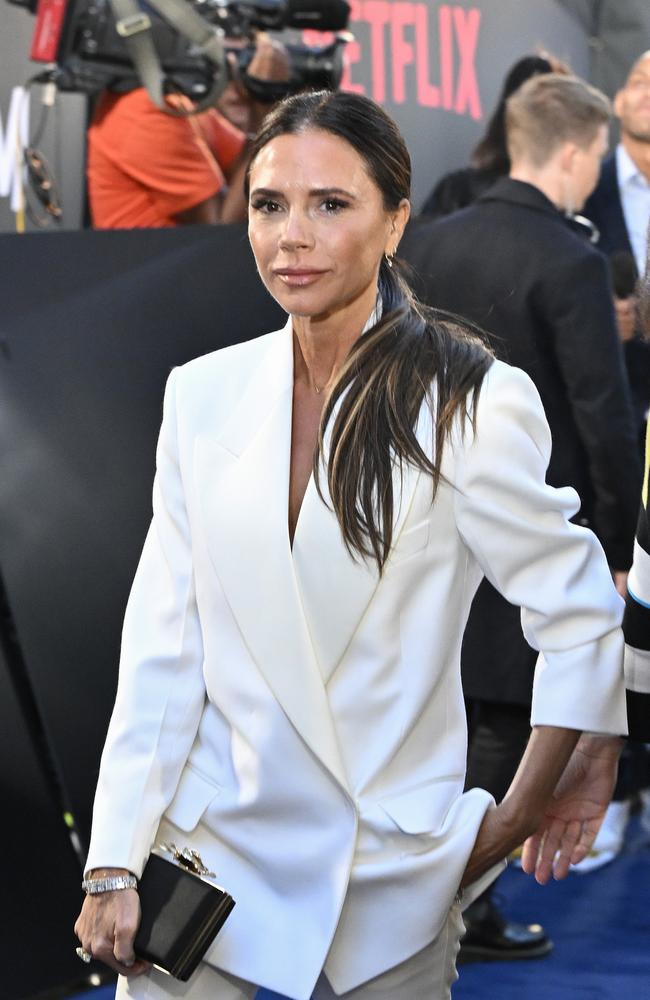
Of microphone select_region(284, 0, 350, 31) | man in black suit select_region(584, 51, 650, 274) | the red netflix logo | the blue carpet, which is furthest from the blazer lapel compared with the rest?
the red netflix logo

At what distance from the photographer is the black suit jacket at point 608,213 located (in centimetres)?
477

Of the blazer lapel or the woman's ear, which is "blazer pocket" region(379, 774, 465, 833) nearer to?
the blazer lapel

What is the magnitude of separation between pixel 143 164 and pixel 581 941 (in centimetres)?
234

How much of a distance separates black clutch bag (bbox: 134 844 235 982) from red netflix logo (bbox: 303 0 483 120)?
3754 mm

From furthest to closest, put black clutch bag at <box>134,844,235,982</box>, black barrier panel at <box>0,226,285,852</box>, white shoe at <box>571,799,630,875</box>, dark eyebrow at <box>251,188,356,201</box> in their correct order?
white shoe at <box>571,799,630,875</box> < black barrier panel at <box>0,226,285,852</box> < dark eyebrow at <box>251,188,356,201</box> < black clutch bag at <box>134,844,235,982</box>

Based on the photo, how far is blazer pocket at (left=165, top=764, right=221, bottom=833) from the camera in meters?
1.93

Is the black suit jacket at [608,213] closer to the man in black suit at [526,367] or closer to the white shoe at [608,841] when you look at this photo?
the man in black suit at [526,367]

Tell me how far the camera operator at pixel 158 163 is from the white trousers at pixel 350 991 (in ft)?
9.38

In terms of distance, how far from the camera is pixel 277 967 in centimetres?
187

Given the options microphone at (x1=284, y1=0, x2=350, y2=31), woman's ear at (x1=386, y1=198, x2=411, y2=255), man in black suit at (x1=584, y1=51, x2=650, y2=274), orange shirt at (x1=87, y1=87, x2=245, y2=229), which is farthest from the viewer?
man in black suit at (x1=584, y1=51, x2=650, y2=274)

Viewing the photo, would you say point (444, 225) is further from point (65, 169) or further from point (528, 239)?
point (65, 169)

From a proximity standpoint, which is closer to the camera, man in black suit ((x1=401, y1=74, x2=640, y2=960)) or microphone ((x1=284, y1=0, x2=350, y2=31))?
man in black suit ((x1=401, y1=74, x2=640, y2=960))

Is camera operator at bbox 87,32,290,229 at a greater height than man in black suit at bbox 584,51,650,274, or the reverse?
camera operator at bbox 87,32,290,229

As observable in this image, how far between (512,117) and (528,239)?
604mm
